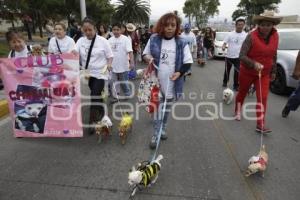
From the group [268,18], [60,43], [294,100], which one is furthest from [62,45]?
[294,100]

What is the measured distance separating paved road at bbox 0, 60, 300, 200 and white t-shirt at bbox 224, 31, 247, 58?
293cm

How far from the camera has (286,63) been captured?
25.0 feet

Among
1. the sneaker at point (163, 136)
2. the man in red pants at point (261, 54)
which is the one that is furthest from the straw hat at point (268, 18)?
the sneaker at point (163, 136)

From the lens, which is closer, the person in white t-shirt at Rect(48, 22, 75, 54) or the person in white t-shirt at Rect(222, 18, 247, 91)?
the person in white t-shirt at Rect(48, 22, 75, 54)

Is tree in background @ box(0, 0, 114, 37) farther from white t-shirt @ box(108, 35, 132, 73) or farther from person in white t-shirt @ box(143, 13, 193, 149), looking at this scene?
person in white t-shirt @ box(143, 13, 193, 149)

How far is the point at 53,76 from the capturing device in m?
4.43

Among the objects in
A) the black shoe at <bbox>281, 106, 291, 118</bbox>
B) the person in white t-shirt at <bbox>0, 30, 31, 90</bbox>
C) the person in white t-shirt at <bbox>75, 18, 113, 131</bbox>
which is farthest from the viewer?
the black shoe at <bbox>281, 106, 291, 118</bbox>

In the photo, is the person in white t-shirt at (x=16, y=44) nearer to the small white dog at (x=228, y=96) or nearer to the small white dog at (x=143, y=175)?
the small white dog at (x=143, y=175)

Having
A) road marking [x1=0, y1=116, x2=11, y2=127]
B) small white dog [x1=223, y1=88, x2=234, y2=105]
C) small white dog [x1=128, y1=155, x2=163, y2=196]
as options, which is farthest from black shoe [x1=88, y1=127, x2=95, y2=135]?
small white dog [x1=223, y1=88, x2=234, y2=105]

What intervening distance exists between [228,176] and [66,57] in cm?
275

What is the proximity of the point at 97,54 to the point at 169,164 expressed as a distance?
210cm

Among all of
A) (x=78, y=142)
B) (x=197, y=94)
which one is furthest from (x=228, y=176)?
(x=197, y=94)

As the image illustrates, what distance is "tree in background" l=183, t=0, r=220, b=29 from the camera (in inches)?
2052

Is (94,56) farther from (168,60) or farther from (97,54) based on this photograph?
(168,60)
